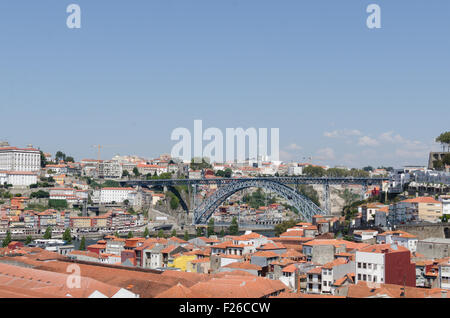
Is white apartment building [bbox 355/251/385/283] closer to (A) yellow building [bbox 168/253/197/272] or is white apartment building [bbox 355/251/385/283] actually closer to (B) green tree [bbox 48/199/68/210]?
(A) yellow building [bbox 168/253/197/272]

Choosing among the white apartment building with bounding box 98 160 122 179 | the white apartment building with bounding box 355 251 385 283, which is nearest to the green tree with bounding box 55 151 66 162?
the white apartment building with bounding box 98 160 122 179

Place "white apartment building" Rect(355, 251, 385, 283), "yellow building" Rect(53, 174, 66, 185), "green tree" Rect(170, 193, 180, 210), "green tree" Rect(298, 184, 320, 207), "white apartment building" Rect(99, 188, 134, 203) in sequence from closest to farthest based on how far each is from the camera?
"white apartment building" Rect(355, 251, 385, 283)
"white apartment building" Rect(99, 188, 134, 203)
"green tree" Rect(170, 193, 180, 210)
"yellow building" Rect(53, 174, 66, 185)
"green tree" Rect(298, 184, 320, 207)

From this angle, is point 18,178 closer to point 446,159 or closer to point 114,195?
point 114,195

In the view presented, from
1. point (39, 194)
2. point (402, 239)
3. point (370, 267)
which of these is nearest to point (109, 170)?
point (39, 194)

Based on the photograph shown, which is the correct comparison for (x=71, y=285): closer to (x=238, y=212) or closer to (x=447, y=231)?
(x=447, y=231)

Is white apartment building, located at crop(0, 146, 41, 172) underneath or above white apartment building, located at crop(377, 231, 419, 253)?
above

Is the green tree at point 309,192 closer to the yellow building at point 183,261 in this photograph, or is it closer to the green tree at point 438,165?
the green tree at point 438,165

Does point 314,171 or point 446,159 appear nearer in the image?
point 446,159
